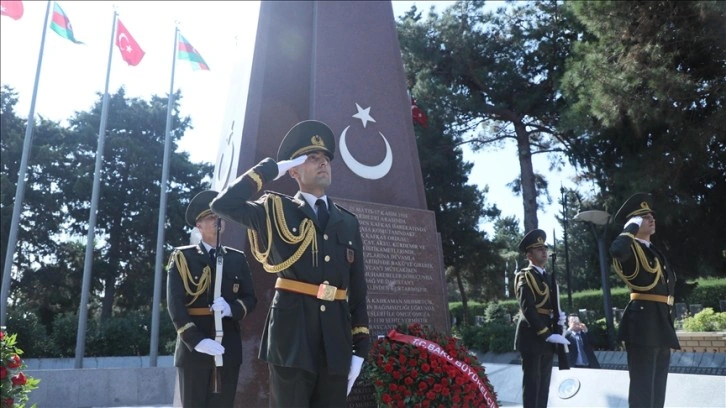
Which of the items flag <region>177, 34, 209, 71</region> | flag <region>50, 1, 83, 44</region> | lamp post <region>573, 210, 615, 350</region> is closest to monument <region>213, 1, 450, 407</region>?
lamp post <region>573, 210, 615, 350</region>

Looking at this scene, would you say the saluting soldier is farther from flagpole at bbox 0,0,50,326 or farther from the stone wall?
flagpole at bbox 0,0,50,326

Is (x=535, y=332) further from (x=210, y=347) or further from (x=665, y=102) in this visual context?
(x=665, y=102)

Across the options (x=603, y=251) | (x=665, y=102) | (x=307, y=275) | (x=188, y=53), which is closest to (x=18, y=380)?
(x=307, y=275)

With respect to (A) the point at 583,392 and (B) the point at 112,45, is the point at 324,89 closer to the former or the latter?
(A) the point at 583,392

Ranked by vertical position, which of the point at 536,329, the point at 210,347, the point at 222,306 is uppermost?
the point at 222,306

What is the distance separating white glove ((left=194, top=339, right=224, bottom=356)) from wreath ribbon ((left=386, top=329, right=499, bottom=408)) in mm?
1603

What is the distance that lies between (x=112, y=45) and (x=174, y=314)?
12.4m

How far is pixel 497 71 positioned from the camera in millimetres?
18641

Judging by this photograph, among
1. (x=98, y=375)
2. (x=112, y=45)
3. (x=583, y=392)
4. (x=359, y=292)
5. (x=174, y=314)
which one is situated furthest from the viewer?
(x=112, y=45)

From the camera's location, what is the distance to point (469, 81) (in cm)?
1925

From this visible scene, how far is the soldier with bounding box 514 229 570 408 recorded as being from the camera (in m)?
6.04

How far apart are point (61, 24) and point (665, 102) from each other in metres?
12.4

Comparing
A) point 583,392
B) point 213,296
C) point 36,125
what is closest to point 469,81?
point 583,392

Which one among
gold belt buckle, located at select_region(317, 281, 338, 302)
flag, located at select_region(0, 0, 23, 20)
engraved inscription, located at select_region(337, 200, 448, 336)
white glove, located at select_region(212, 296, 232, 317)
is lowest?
white glove, located at select_region(212, 296, 232, 317)
